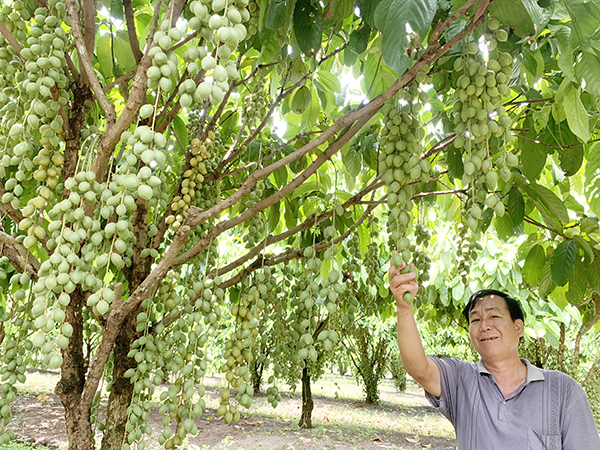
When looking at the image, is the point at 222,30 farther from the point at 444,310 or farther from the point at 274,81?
the point at 444,310

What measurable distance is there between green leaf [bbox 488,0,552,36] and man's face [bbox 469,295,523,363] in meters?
1.49

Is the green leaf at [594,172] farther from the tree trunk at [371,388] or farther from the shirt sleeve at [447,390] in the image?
the tree trunk at [371,388]

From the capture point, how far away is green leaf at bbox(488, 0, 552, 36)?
848 millimetres

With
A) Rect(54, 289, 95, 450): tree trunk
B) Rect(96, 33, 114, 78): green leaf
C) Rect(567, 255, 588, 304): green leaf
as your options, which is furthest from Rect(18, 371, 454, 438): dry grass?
Rect(96, 33, 114, 78): green leaf

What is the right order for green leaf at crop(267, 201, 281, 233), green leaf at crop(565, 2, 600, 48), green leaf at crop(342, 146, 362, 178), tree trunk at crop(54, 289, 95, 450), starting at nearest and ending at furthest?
green leaf at crop(565, 2, 600, 48) < tree trunk at crop(54, 289, 95, 450) < green leaf at crop(342, 146, 362, 178) < green leaf at crop(267, 201, 281, 233)

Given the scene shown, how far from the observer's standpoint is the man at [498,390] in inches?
67.6

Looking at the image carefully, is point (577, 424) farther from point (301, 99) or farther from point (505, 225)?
point (301, 99)

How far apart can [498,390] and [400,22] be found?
1730 mm

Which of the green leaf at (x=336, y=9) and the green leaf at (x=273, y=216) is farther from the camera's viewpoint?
the green leaf at (x=273, y=216)

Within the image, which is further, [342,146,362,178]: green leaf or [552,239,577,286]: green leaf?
[342,146,362,178]: green leaf

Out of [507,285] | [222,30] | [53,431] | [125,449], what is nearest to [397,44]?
[222,30]

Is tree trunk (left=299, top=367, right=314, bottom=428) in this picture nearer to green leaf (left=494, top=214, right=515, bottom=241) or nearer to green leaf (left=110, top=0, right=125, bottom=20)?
green leaf (left=494, top=214, right=515, bottom=241)

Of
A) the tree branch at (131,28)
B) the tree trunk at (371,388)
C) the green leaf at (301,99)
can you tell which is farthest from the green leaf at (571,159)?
the tree trunk at (371,388)

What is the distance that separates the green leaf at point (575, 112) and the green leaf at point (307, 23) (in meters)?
0.78
